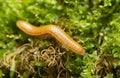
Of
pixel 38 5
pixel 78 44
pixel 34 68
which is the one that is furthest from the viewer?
pixel 38 5

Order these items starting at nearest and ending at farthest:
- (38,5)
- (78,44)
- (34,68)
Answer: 1. (78,44)
2. (34,68)
3. (38,5)

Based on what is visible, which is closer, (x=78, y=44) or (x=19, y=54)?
(x=78, y=44)

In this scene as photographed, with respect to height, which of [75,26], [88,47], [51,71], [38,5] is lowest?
[51,71]

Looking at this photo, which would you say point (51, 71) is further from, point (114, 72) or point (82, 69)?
point (114, 72)

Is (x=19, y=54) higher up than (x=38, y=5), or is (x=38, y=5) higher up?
(x=38, y=5)

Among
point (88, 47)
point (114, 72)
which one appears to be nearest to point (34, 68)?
point (88, 47)

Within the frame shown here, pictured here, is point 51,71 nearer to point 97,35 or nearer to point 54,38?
point 54,38
